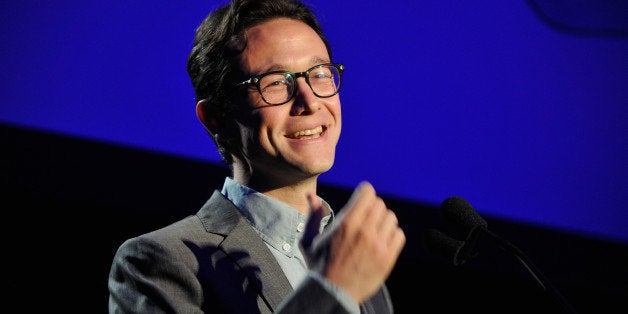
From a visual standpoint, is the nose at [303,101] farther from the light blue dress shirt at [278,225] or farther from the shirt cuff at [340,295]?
the shirt cuff at [340,295]

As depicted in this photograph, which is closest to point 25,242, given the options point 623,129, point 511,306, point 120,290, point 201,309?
point 120,290

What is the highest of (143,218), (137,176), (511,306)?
(137,176)

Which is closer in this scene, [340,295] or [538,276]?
[340,295]

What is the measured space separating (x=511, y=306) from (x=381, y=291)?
3.15 feet

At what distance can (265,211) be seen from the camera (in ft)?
4.66

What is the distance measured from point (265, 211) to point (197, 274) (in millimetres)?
236

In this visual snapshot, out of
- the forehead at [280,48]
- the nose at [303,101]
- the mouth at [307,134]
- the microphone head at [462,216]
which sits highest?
the forehead at [280,48]

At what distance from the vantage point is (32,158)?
1.99 metres

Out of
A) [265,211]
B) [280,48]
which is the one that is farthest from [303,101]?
[265,211]

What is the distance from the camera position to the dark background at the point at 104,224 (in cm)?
200

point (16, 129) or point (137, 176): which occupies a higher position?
point (16, 129)

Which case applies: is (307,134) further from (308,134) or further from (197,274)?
(197,274)

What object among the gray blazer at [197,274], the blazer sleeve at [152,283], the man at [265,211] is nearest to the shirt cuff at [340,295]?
the man at [265,211]

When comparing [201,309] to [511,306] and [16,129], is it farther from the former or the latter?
[511,306]
